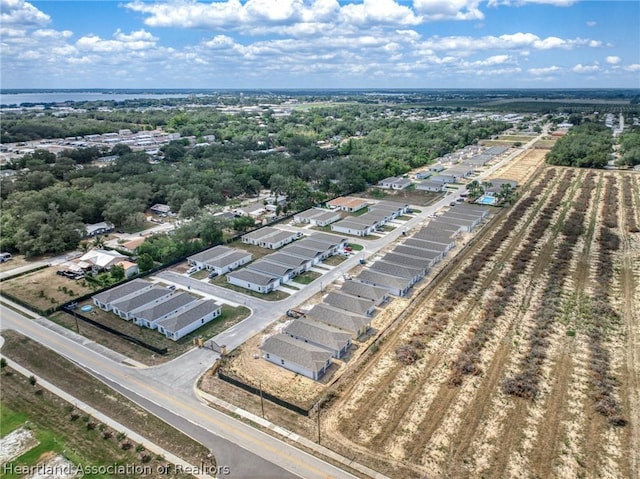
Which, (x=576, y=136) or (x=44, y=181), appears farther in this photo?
(x=576, y=136)

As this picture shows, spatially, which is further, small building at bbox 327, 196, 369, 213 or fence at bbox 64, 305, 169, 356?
small building at bbox 327, 196, 369, 213

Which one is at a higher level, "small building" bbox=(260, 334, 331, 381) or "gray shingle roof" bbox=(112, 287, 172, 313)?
"gray shingle roof" bbox=(112, 287, 172, 313)

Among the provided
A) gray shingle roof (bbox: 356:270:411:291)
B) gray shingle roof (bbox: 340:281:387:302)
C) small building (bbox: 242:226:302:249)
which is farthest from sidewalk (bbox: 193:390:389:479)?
small building (bbox: 242:226:302:249)

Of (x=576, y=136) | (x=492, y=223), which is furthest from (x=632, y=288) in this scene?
(x=576, y=136)

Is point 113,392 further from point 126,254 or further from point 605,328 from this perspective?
point 605,328

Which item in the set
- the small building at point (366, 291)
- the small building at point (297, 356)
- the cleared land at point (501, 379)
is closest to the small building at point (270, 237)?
the small building at point (366, 291)

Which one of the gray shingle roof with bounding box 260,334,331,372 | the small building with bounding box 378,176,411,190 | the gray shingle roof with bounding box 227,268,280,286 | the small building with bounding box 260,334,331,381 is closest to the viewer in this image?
the small building with bounding box 260,334,331,381

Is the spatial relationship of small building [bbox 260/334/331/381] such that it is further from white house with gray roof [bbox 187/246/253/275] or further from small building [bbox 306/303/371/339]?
white house with gray roof [bbox 187/246/253/275]
